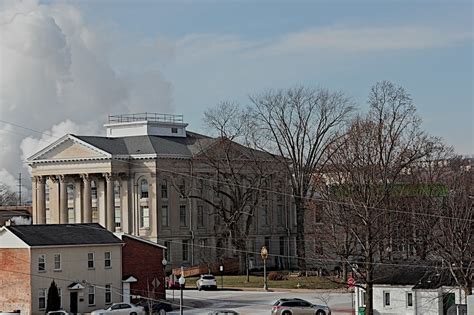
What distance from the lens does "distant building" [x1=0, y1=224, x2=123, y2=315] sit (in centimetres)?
5984

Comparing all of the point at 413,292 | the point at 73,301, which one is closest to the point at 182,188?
the point at 73,301

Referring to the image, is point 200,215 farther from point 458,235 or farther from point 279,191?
point 458,235

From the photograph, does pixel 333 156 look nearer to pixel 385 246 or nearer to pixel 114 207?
pixel 385 246

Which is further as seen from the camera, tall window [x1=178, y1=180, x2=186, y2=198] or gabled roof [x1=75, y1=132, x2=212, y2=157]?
gabled roof [x1=75, y1=132, x2=212, y2=157]

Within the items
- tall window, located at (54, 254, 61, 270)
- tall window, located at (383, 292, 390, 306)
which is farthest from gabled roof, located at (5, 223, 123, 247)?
tall window, located at (383, 292, 390, 306)

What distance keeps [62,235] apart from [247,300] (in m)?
13.8

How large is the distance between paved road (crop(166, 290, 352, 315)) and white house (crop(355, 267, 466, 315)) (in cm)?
365

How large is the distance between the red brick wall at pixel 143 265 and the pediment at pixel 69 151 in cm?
3570

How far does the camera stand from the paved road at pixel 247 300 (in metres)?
63.1

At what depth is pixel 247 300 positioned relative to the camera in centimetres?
6925

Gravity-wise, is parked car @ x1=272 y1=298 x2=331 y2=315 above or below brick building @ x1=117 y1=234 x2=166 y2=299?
below

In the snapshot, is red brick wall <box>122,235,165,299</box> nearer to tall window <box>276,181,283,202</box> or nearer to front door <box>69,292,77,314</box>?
front door <box>69,292,77,314</box>

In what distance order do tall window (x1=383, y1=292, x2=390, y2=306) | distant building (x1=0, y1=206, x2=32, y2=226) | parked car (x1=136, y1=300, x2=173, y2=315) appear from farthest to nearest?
1. distant building (x1=0, y1=206, x2=32, y2=226)
2. parked car (x1=136, y1=300, x2=173, y2=315)
3. tall window (x1=383, y1=292, x2=390, y2=306)

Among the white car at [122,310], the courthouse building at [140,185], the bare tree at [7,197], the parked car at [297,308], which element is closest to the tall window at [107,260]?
the white car at [122,310]
